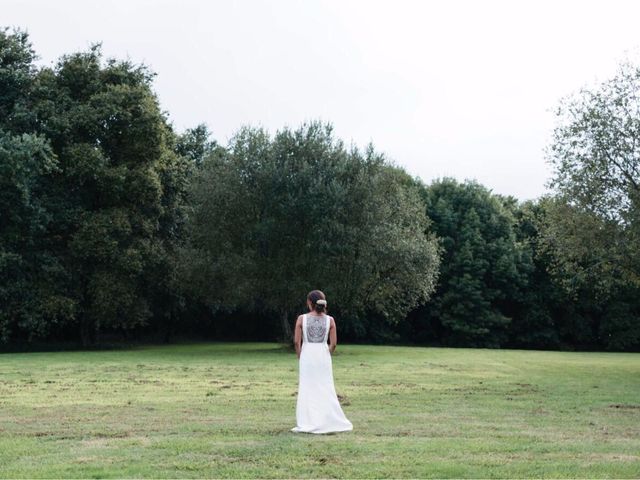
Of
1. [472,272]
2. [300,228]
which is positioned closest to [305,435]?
[300,228]

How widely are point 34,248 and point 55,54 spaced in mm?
14033

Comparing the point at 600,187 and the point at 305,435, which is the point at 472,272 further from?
the point at 305,435

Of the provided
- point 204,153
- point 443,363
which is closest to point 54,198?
point 204,153

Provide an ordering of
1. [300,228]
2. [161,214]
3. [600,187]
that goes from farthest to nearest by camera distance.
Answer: [161,214]
[300,228]
[600,187]

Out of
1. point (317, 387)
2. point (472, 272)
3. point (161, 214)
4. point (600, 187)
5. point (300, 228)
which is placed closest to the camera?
point (317, 387)

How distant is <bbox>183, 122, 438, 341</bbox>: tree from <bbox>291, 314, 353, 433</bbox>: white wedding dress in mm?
31237

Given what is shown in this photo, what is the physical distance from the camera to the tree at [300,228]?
46.9 metres

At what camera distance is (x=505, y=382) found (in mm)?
28109

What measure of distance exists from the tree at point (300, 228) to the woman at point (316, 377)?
31.2 meters

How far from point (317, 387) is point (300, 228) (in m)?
33.4

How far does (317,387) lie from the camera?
576 inches

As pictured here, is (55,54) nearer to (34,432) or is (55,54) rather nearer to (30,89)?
(30,89)

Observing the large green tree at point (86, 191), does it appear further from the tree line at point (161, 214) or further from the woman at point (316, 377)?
the woman at point (316, 377)

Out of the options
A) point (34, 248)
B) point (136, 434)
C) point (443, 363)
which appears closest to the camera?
point (136, 434)
